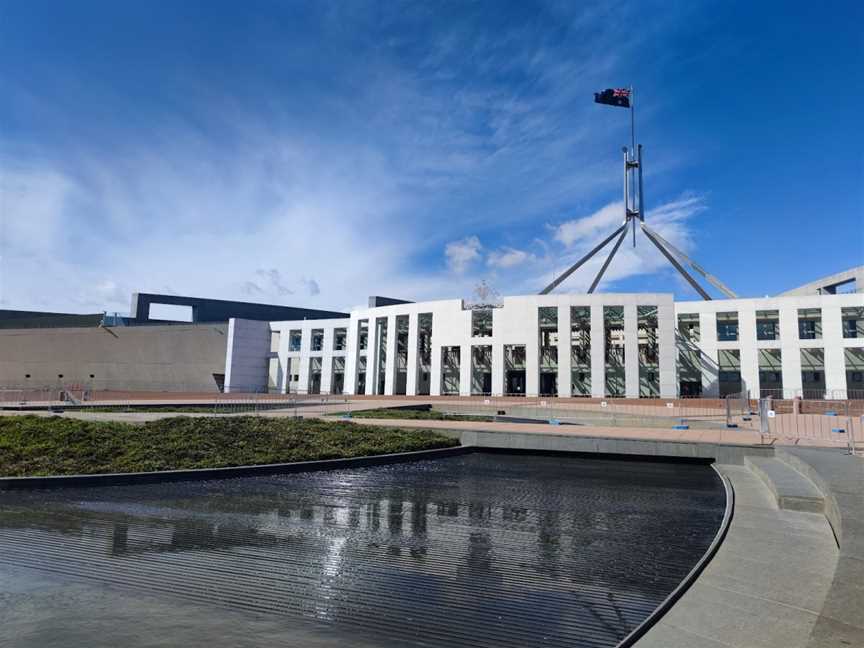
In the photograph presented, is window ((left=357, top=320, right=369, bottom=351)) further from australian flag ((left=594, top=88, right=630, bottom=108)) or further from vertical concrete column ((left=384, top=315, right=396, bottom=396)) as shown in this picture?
australian flag ((left=594, top=88, right=630, bottom=108))

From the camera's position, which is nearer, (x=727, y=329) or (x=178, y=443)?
(x=178, y=443)

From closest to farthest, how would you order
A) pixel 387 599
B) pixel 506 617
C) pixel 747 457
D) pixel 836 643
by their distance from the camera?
1. pixel 836 643
2. pixel 506 617
3. pixel 387 599
4. pixel 747 457

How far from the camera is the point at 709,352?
48.8 metres

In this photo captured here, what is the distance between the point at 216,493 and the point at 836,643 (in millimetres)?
9686

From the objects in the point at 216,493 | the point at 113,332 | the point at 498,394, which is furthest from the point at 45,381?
the point at 216,493

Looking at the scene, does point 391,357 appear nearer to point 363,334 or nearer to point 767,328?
point 363,334

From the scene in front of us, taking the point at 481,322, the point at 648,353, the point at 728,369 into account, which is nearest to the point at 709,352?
the point at 728,369

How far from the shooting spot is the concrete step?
27.0 feet

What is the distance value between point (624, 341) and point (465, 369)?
14868 mm

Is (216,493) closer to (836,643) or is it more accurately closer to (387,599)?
(387,599)

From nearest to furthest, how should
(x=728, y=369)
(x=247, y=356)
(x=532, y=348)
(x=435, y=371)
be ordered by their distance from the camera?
1. (x=532, y=348)
2. (x=728, y=369)
3. (x=435, y=371)
4. (x=247, y=356)

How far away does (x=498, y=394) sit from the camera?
162 ft

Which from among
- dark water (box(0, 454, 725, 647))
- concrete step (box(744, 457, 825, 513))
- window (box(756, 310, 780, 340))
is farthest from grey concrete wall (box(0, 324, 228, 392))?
concrete step (box(744, 457, 825, 513))

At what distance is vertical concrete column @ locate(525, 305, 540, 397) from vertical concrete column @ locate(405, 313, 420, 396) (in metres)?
11.7
